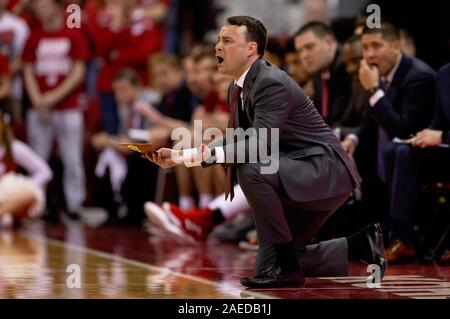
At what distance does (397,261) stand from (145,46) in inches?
203

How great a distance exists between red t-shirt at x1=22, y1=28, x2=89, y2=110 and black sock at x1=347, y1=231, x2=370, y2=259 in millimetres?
5443

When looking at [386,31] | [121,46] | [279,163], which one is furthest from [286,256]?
[121,46]

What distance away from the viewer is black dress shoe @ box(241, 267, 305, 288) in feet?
15.1

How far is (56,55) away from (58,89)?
0.34 m

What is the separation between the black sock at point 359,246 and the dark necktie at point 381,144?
1.34m

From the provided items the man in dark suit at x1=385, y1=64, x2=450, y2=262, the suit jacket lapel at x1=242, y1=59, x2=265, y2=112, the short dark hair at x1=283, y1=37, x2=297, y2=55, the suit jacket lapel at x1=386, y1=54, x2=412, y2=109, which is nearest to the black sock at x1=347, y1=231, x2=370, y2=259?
the suit jacket lapel at x1=242, y1=59, x2=265, y2=112

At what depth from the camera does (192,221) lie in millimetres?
6984

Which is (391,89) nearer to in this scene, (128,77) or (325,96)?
(325,96)

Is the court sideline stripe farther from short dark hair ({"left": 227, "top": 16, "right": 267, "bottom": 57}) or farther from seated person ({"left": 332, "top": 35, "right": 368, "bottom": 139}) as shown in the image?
seated person ({"left": 332, "top": 35, "right": 368, "bottom": 139})

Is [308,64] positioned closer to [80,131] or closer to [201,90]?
[201,90]

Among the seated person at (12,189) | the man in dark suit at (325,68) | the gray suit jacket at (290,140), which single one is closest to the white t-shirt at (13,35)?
the seated person at (12,189)

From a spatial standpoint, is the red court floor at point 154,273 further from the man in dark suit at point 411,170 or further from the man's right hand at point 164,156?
the man's right hand at point 164,156

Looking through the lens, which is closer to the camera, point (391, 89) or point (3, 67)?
point (391, 89)
